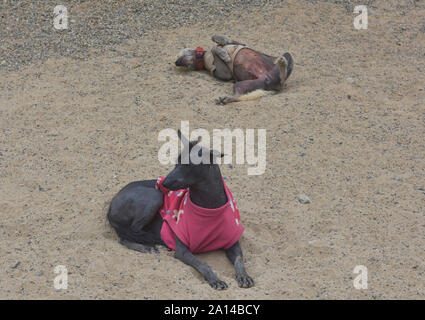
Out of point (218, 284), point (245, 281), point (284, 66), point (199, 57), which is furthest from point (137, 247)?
point (199, 57)

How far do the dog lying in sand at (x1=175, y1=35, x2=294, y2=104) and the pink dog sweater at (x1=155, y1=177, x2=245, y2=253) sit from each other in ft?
7.72

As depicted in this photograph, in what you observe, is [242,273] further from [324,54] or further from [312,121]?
[324,54]

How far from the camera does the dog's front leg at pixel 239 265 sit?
3641mm

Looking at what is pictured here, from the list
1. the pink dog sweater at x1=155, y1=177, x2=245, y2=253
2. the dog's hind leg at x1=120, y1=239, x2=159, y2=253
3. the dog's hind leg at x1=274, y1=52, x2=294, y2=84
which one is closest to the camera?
the pink dog sweater at x1=155, y1=177, x2=245, y2=253

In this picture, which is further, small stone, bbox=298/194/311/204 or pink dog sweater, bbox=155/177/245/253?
small stone, bbox=298/194/311/204

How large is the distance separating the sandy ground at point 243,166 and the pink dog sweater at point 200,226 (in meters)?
0.17

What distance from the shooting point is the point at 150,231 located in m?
4.20

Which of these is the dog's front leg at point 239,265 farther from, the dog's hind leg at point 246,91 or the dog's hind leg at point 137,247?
the dog's hind leg at point 246,91

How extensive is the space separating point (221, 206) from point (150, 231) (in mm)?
678

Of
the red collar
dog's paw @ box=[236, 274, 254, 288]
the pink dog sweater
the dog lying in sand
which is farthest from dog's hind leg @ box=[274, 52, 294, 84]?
dog's paw @ box=[236, 274, 254, 288]

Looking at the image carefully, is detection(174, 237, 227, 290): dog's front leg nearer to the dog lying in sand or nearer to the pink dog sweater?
the pink dog sweater

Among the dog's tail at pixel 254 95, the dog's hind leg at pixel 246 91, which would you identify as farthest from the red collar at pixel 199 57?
the dog's tail at pixel 254 95

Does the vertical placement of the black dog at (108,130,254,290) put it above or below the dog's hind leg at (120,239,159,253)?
above

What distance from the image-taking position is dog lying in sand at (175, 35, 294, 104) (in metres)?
6.30
